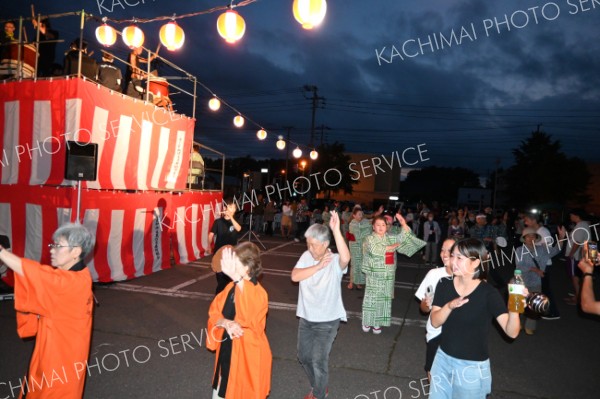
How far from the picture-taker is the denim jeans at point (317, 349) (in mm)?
3441

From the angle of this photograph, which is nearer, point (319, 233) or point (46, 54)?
point (319, 233)

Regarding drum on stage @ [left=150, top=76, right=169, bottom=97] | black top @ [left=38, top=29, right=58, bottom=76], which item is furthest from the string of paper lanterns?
drum on stage @ [left=150, top=76, right=169, bottom=97]

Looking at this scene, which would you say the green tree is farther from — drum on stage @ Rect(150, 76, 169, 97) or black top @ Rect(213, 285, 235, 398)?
black top @ Rect(213, 285, 235, 398)

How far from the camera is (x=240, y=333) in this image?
256 cm

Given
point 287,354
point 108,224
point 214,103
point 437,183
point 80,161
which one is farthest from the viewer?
point 437,183

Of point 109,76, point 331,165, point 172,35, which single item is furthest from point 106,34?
point 331,165

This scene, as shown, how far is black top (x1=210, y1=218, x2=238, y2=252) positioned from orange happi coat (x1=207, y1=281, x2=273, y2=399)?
3.25 metres

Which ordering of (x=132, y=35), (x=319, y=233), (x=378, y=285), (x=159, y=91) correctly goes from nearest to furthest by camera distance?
(x=319, y=233), (x=378, y=285), (x=132, y=35), (x=159, y=91)

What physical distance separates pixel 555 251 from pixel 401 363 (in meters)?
3.38

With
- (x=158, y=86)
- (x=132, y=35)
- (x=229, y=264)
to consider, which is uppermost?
(x=132, y=35)

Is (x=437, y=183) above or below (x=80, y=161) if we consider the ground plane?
above

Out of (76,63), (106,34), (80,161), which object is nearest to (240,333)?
(80,161)

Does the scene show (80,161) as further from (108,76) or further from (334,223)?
(334,223)

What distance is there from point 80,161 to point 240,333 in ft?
18.5
